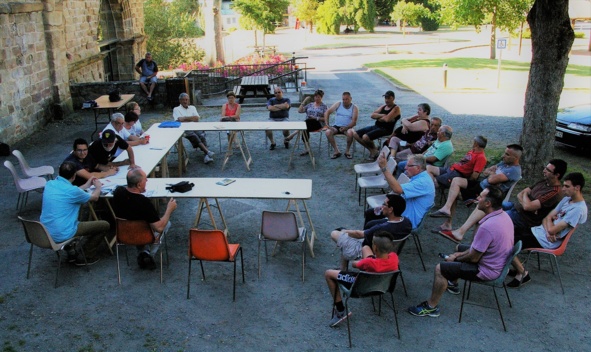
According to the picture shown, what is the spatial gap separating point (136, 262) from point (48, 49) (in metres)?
9.68

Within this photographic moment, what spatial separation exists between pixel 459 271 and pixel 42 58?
40.1ft

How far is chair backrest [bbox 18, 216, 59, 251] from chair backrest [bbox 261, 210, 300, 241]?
2.28 m

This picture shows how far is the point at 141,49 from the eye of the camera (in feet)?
74.7

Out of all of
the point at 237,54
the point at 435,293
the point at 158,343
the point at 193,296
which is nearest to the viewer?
the point at 158,343

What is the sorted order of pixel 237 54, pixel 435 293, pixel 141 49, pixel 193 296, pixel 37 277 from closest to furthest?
pixel 435 293 → pixel 193 296 → pixel 37 277 → pixel 141 49 → pixel 237 54

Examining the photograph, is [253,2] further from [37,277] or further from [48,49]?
[37,277]

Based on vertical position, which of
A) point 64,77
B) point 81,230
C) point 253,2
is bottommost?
point 81,230

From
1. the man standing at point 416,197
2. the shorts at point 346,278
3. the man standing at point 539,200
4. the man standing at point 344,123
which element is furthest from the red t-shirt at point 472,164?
the shorts at point 346,278

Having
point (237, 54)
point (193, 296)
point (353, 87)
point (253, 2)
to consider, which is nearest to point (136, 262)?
point (193, 296)

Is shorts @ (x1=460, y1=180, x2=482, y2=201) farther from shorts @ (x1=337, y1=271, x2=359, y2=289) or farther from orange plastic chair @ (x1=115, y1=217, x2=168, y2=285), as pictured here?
orange plastic chair @ (x1=115, y1=217, x2=168, y2=285)

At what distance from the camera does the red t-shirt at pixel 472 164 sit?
7.50 meters

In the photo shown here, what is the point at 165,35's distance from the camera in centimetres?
2775

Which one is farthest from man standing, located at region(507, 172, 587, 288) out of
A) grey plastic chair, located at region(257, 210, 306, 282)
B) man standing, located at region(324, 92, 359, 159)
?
man standing, located at region(324, 92, 359, 159)

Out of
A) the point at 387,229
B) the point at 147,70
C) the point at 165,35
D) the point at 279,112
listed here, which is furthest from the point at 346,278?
the point at 165,35
